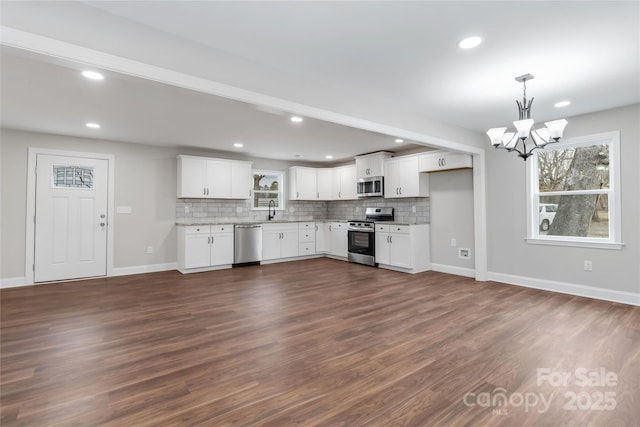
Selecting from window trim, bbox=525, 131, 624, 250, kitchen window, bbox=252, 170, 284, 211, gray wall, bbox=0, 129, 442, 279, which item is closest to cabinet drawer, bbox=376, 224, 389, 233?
gray wall, bbox=0, 129, 442, 279

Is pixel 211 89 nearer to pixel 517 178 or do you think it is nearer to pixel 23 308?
pixel 23 308

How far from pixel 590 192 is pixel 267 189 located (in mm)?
5936

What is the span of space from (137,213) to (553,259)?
6.84m

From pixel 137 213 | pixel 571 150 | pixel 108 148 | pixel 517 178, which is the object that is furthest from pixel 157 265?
pixel 571 150

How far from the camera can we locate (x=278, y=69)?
2.79 m

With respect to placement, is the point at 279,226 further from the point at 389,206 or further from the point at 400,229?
the point at 400,229

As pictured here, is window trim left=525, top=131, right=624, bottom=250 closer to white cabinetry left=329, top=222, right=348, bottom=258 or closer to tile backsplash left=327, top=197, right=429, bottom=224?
tile backsplash left=327, top=197, right=429, bottom=224

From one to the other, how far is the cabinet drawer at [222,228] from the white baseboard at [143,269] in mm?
1039

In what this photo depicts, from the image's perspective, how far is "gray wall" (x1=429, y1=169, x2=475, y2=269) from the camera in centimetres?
536

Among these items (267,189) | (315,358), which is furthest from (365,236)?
(315,358)

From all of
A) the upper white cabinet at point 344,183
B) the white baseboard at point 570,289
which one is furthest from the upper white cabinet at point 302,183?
the white baseboard at point 570,289

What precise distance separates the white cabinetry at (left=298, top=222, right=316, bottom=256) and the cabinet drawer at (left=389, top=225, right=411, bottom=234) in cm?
215

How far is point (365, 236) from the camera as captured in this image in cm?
637

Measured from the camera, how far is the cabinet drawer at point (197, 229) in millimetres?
5664
